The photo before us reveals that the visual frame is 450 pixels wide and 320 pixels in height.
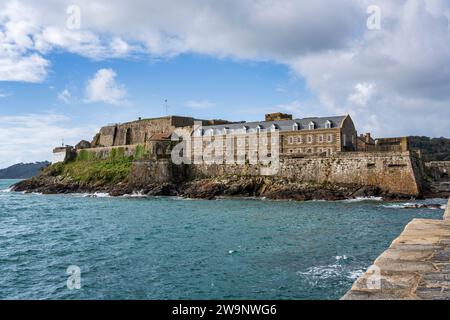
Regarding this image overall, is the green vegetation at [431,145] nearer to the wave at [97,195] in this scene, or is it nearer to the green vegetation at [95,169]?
the green vegetation at [95,169]

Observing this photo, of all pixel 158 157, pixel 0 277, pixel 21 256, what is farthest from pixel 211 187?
pixel 0 277

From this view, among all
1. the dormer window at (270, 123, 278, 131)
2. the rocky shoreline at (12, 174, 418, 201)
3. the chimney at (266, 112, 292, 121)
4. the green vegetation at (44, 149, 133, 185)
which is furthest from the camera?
the green vegetation at (44, 149, 133, 185)

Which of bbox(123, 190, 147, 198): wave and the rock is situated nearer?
bbox(123, 190, 147, 198): wave

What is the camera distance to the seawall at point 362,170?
48688 millimetres

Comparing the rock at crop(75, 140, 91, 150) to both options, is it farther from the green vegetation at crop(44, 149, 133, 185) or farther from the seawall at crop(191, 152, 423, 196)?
the seawall at crop(191, 152, 423, 196)

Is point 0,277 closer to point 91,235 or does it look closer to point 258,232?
point 91,235

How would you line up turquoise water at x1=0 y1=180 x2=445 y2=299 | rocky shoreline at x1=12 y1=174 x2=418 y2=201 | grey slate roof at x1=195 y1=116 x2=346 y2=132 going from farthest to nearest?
1. grey slate roof at x1=195 y1=116 x2=346 y2=132
2. rocky shoreline at x1=12 y1=174 x2=418 y2=201
3. turquoise water at x1=0 y1=180 x2=445 y2=299

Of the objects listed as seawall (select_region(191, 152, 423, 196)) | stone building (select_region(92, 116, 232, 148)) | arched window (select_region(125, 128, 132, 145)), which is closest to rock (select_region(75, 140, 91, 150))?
stone building (select_region(92, 116, 232, 148))

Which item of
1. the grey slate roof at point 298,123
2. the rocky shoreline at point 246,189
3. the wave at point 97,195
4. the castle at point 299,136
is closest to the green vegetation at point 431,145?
the castle at point 299,136

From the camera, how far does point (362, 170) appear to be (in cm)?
5159

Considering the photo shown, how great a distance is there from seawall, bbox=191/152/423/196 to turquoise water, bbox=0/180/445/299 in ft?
48.9

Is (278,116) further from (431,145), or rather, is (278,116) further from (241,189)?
(431,145)

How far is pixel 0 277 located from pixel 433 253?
49.9 feet

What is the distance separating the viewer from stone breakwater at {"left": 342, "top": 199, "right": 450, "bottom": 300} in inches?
197
